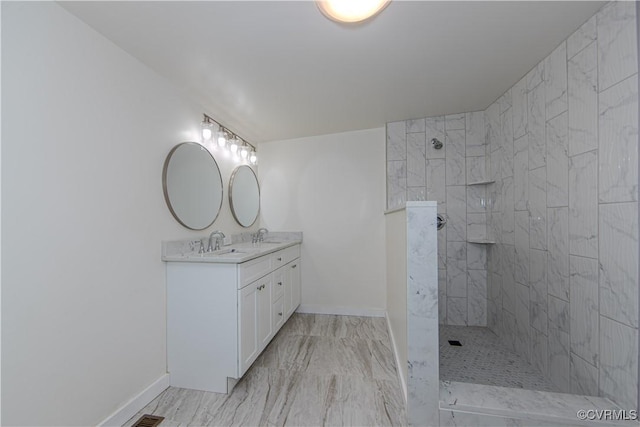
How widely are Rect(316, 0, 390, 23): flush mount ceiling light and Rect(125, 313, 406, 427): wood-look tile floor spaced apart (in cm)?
216

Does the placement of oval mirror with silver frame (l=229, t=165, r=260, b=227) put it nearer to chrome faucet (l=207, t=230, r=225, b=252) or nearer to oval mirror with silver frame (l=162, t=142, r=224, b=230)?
oval mirror with silver frame (l=162, t=142, r=224, b=230)

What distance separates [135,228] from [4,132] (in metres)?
0.68

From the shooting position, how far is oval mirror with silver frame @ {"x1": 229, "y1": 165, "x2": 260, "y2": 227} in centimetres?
255

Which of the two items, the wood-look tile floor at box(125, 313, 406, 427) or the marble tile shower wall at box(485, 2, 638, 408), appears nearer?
the marble tile shower wall at box(485, 2, 638, 408)

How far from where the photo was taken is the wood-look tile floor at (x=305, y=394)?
1.38m

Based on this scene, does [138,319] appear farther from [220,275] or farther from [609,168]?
[609,168]

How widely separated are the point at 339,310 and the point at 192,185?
Result: 2.12 meters

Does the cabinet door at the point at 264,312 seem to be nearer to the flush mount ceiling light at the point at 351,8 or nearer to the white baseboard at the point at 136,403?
the white baseboard at the point at 136,403

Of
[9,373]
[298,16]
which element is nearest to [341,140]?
[298,16]

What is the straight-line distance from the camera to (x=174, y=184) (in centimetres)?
176


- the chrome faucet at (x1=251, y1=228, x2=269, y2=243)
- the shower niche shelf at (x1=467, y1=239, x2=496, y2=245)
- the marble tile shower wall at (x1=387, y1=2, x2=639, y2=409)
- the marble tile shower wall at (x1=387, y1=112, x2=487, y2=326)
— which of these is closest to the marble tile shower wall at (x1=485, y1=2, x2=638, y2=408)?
the marble tile shower wall at (x1=387, y1=2, x2=639, y2=409)

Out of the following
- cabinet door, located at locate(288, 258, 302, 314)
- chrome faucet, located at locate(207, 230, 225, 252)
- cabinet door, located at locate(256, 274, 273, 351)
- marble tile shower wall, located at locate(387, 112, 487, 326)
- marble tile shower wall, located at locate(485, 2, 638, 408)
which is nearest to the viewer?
marble tile shower wall, located at locate(485, 2, 638, 408)

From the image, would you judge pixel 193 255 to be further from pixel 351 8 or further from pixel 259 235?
pixel 351 8

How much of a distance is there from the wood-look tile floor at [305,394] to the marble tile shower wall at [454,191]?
3.26ft
